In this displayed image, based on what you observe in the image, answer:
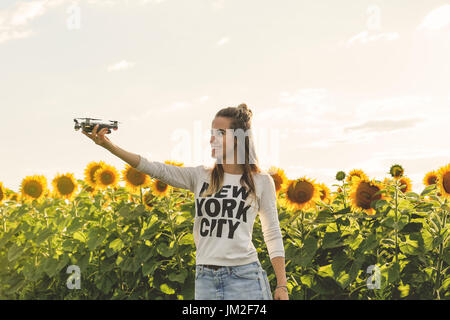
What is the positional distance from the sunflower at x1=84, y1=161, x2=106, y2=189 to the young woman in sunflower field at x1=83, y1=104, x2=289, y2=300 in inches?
101

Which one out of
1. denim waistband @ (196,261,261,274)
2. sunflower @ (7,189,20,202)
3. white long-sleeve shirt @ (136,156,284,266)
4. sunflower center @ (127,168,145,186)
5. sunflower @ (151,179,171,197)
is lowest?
denim waistband @ (196,261,261,274)

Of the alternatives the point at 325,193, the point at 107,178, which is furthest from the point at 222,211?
the point at 107,178

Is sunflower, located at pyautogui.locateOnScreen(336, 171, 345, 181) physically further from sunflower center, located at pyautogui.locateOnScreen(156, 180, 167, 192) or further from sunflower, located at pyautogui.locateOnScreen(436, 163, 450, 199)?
sunflower center, located at pyautogui.locateOnScreen(156, 180, 167, 192)

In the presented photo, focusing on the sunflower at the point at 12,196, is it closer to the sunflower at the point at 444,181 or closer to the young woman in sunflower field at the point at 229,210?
the young woman in sunflower field at the point at 229,210

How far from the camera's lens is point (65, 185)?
235 inches

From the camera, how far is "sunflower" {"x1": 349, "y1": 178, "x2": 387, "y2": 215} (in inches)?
188

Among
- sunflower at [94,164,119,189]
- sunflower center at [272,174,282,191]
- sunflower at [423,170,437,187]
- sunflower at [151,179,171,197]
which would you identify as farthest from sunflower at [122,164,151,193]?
sunflower at [423,170,437,187]

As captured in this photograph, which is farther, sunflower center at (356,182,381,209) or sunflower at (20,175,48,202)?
sunflower at (20,175,48,202)

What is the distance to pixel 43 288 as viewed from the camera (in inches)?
215

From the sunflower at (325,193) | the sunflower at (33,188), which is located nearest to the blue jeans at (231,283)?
the sunflower at (325,193)

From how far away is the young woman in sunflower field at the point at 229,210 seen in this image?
314 centimetres

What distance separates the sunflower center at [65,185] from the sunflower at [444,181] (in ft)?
13.1
